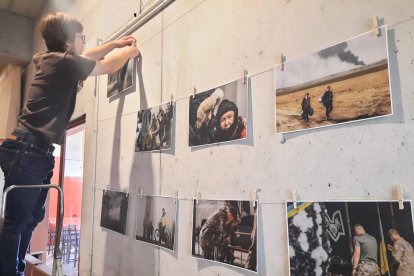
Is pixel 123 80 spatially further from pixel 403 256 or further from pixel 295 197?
pixel 403 256

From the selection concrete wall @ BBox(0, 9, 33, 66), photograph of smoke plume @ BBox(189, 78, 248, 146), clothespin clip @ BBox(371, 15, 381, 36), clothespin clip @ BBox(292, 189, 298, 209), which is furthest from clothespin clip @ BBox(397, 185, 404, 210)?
concrete wall @ BBox(0, 9, 33, 66)

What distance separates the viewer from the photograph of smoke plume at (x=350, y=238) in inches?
27.4

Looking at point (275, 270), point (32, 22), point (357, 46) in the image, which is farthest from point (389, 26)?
point (32, 22)

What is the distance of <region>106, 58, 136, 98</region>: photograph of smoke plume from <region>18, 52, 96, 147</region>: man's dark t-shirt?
254 mm

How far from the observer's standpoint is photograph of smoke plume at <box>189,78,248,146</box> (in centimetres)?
109

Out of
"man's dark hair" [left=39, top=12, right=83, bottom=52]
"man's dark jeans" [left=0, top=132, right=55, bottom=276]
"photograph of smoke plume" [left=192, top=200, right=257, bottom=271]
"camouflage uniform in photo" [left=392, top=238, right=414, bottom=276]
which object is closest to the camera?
"camouflage uniform in photo" [left=392, top=238, right=414, bottom=276]

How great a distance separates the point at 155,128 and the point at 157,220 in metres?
0.43

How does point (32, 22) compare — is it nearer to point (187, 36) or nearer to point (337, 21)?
point (187, 36)

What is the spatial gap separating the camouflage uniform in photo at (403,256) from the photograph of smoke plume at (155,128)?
944 mm

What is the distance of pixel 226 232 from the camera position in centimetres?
109

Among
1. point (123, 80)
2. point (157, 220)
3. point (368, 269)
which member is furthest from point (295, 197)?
point (123, 80)

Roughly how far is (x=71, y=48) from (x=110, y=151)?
24.0 inches

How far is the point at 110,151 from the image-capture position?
1.84 m

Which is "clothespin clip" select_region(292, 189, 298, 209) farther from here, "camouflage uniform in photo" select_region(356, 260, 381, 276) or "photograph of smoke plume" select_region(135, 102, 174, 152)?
"photograph of smoke plume" select_region(135, 102, 174, 152)
